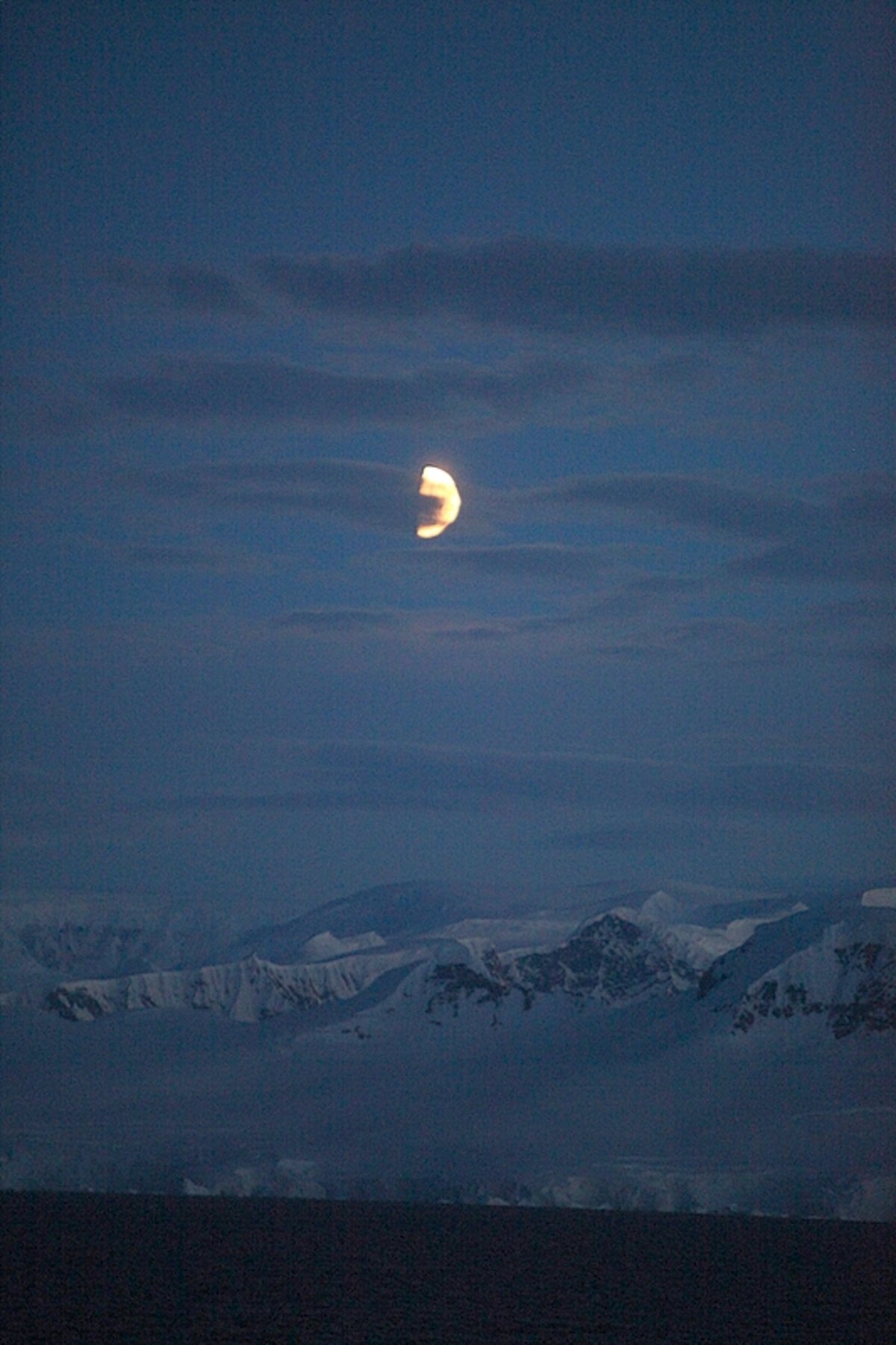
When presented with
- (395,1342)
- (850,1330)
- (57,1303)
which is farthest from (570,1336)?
(57,1303)

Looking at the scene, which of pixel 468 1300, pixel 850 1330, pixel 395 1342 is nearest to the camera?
pixel 395 1342

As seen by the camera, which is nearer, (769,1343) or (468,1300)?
(769,1343)

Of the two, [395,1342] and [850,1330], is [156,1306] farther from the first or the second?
[850,1330]

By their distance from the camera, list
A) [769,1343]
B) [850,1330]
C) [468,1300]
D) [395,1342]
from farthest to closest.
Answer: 1. [468,1300]
2. [850,1330]
3. [769,1343]
4. [395,1342]

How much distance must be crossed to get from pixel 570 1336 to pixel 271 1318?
2790 centimetres

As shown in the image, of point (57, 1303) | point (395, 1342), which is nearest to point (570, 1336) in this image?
point (395, 1342)

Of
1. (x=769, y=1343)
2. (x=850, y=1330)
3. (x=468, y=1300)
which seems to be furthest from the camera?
(x=468, y=1300)

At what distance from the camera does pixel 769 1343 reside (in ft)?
558

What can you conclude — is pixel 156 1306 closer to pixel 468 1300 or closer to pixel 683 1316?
pixel 468 1300

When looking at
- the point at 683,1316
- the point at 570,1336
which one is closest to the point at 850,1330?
the point at 683,1316

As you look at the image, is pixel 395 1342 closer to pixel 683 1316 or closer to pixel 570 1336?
pixel 570 1336

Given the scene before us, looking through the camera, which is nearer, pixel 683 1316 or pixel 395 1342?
pixel 395 1342

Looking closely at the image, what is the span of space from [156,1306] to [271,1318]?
15350 millimetres

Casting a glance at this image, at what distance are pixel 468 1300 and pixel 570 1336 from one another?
32.7 m
